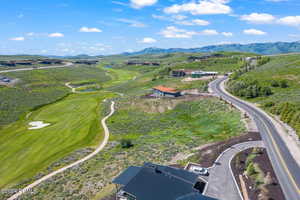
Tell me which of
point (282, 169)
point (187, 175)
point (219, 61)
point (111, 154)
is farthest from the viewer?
point (219, 61)

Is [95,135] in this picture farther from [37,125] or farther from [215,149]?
[215,149]

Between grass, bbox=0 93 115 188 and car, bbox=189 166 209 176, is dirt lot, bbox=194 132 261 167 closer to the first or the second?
car, bbox=189 166 209 176

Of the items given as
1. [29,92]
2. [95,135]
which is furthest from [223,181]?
[29,92]

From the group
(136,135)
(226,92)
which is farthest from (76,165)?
(226,92)

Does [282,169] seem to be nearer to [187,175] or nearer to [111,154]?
[187,175]

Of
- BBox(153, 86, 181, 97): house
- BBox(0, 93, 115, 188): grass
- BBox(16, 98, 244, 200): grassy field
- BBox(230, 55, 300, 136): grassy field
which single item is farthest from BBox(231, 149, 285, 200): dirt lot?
BBox(153, 86, 181, 97): house

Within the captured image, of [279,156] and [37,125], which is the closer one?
[279,156]
